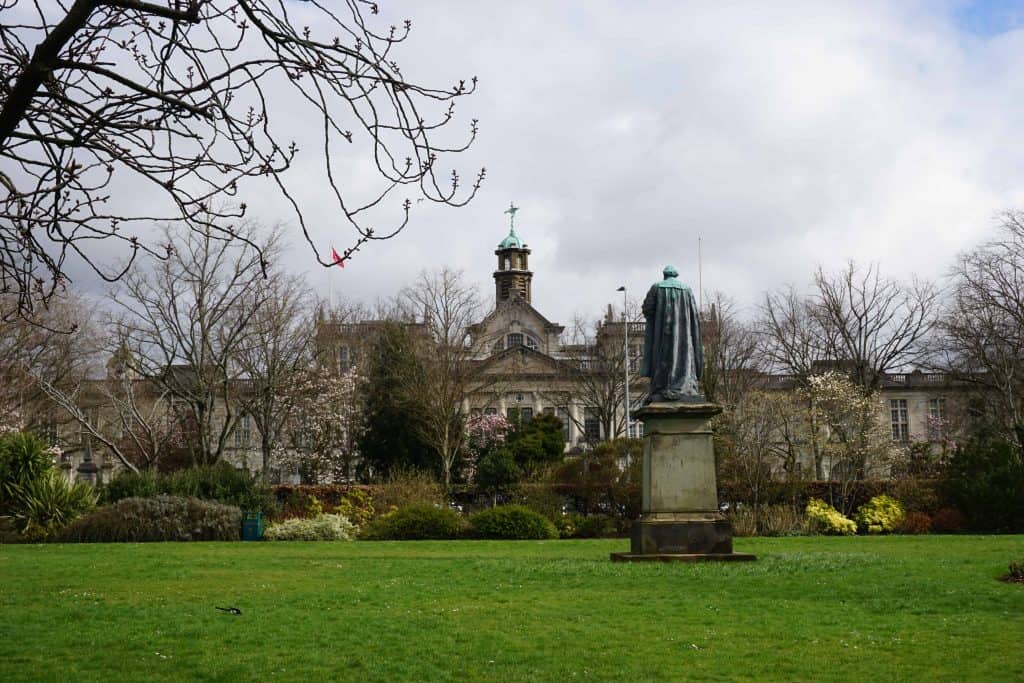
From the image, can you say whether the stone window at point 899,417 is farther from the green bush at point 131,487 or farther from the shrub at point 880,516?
the green bush at point 131,487

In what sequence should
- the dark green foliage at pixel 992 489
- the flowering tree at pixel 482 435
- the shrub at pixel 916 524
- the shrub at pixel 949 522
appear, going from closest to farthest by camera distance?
the dark green foliage at pixel 992 489
the shrub at pixel 949 522
the shrub at pixel 916 524
the flowering tree at pixel 482 435

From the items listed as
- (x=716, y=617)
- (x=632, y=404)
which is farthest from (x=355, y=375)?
(x=716, y=617)

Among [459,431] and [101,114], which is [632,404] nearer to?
[459,431]

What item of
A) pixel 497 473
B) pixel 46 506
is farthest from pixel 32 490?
pixel 497 473

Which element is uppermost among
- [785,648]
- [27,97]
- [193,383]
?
[193,383]

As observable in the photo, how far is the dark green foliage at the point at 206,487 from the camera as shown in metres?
32.5

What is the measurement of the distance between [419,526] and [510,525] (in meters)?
2.31

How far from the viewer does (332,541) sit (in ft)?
92.8

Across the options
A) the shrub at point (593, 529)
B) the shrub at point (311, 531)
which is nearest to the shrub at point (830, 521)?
the shrub at point (593, 529)

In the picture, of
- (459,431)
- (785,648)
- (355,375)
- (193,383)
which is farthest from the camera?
(355,375)

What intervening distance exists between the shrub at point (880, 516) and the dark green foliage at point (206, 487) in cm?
1708

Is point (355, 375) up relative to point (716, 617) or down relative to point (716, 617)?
up

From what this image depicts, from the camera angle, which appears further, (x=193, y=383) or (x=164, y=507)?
(x=193, y=383)

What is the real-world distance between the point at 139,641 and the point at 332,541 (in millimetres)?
18483
